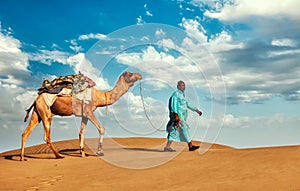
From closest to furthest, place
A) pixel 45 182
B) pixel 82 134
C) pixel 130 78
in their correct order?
pixel 45 182 < pixel 130 78 < pixel 82 134

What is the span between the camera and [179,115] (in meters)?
13.1

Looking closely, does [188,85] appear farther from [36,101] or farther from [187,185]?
[36,101]

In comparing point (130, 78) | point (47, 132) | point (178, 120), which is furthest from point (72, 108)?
point (178, 120)

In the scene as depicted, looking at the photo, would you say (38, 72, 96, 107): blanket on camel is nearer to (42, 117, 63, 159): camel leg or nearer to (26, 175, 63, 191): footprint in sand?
(42, 117, 63, 159): camel leg

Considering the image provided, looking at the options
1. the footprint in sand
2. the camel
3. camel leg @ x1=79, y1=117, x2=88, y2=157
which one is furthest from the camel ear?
the footprint in sand

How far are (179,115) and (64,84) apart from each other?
15.2 feet

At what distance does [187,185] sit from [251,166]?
2.03 meters

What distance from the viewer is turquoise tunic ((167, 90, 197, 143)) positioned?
42.4ft

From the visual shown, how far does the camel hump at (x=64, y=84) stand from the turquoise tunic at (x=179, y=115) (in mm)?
3344

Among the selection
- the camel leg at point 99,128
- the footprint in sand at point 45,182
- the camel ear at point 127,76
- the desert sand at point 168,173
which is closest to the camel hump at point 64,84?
the camel leg at point 99,128

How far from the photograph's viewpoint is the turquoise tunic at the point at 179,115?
12.9 m

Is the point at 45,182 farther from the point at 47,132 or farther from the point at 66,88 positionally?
the point at 66,88

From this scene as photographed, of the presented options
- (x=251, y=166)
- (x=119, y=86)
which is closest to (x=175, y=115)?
(x=119, y=86)

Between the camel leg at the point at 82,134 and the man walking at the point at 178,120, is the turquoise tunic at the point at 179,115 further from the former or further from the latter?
the camel leg at the point at 82,134
